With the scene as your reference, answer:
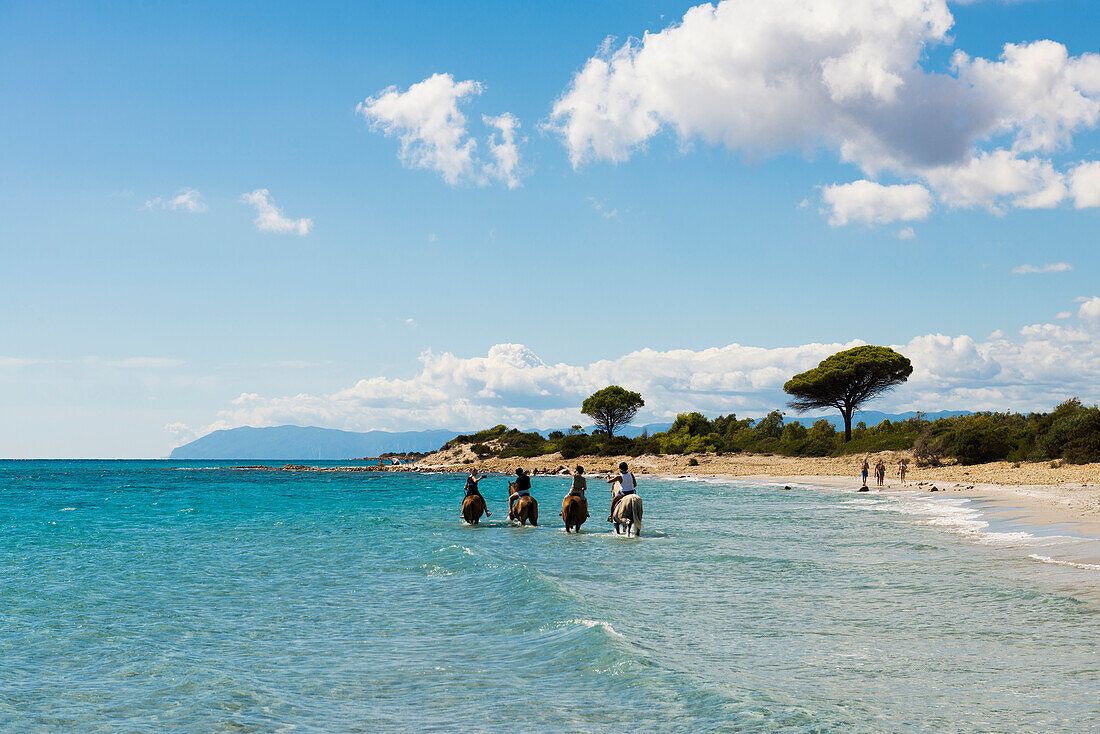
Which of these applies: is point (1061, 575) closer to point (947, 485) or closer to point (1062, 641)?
point (1062, 641)

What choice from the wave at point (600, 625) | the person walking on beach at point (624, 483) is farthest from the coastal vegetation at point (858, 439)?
the wave at point (600, 625)

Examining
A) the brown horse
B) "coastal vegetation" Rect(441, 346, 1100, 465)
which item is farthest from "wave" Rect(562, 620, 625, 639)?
"coastal vegetation" Rect(441, 346, 1100, 465)

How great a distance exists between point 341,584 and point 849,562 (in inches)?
456

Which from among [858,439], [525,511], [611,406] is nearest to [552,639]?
[525,511]

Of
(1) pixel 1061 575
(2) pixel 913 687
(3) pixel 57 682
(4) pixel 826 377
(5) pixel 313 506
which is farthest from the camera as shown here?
(4) pixel 826 377

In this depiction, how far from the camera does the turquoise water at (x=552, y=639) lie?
25.8ft

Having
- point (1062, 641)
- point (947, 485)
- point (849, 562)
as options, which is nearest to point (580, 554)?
point (849, 562)

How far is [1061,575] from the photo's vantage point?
591 inches

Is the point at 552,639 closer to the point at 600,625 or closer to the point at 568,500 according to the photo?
the point at 600,625

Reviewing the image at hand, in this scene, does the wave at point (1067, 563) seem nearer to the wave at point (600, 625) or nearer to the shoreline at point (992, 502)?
the shoreline at point (992, 502)

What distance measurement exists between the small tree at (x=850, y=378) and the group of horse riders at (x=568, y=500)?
65778 mm

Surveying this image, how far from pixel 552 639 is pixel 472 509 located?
20.2 metres

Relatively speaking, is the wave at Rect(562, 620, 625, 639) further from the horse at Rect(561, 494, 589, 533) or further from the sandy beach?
the horse at Rect(561, 494, 589, 533)

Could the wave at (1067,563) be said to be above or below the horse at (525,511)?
above
